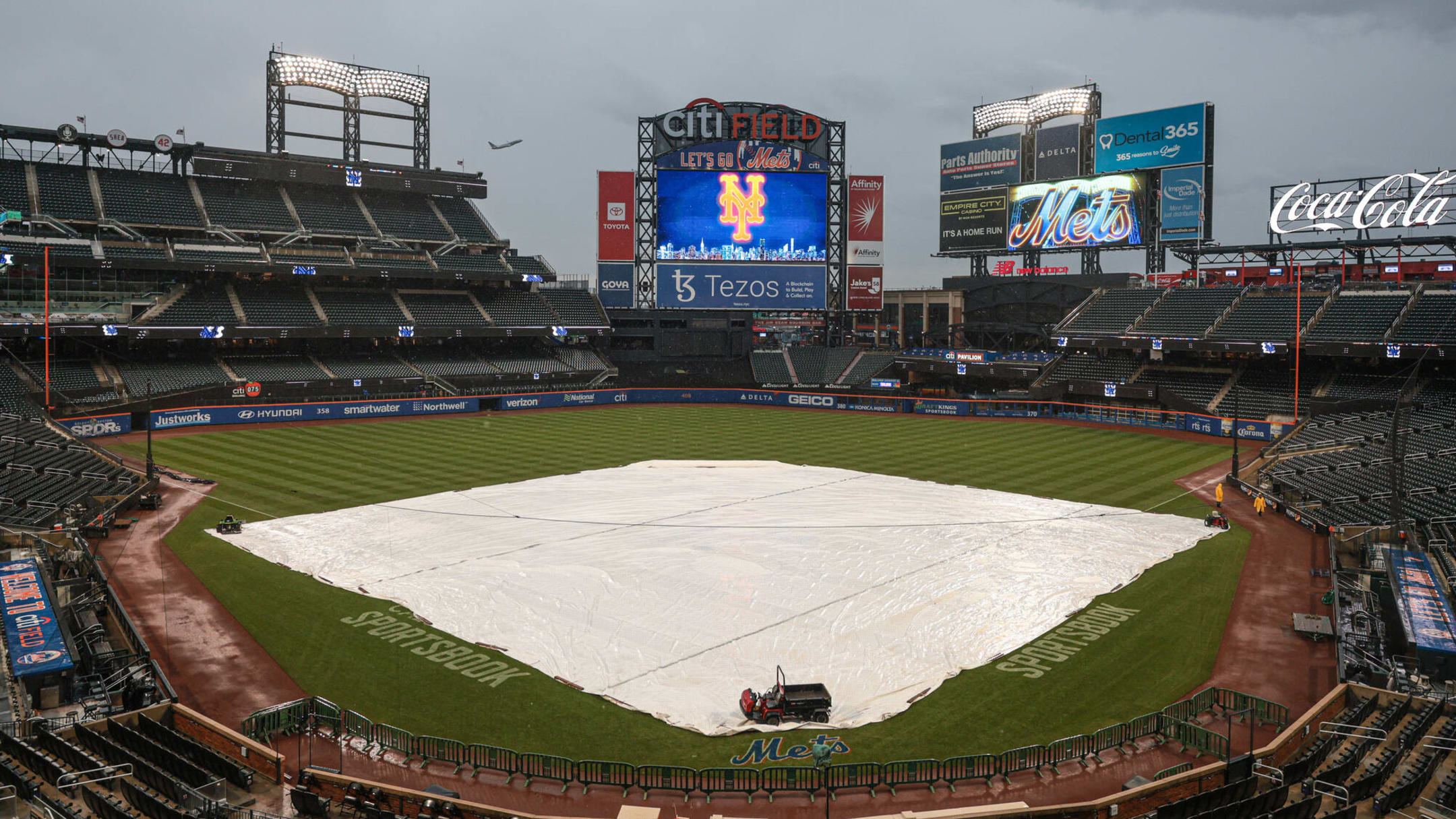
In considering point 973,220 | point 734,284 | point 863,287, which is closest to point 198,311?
point 734,284

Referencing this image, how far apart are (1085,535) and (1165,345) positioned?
36819 millimetres

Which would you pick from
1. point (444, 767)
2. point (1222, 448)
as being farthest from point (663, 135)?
point (444, 767)

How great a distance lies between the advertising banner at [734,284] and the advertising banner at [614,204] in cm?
436

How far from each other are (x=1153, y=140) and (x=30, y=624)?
67.5m

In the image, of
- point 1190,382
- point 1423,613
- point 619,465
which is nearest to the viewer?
point 1423,613

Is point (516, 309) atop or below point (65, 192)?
below

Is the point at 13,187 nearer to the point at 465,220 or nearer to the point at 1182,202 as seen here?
the point at 465,220

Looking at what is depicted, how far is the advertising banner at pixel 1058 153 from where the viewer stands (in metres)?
70.6

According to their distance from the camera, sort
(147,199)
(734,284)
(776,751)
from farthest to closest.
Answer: (734,284) → (147,199) → (776,751)

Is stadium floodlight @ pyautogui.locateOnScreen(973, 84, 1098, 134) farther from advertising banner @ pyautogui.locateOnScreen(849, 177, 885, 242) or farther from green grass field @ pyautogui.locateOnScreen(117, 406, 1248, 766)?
green grass field @ pyautogui.locateOnScreen(117, 406, 1248, 766)

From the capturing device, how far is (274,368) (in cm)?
6047

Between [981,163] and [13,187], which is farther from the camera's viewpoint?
[981,163]

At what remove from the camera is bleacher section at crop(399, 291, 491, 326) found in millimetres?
69312

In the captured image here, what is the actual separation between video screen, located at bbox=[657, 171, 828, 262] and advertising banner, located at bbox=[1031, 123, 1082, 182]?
57.5 ft
